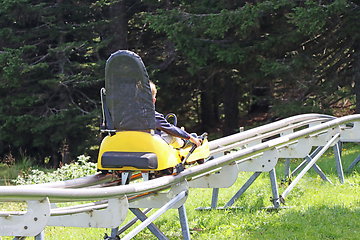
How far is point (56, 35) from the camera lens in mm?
15188

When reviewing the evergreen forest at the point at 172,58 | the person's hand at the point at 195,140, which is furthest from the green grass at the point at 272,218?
the evergreen forest at the point at 172,58

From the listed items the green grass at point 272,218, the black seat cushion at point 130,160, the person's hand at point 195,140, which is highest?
the black seat cushion at point 130,160

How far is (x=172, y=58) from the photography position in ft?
51.0

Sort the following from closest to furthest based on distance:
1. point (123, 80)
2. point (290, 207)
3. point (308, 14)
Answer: point (123, 80)
point (290, 207)
point (308, 14)

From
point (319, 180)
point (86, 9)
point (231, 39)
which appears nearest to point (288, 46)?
point (231, 39)

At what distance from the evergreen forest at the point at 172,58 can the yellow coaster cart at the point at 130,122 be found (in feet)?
23.0

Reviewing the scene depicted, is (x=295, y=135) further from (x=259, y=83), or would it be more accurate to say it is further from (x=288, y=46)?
(x=259, y=83)

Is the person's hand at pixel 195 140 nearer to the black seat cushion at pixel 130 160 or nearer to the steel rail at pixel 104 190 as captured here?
the steel rail at pixel 104 190

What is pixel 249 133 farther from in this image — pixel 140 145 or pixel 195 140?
pixel 140 145

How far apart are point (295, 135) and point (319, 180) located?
1619 millimetres

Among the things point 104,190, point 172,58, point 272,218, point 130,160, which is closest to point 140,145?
point 130,160

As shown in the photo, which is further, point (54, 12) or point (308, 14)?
point (54, 12)

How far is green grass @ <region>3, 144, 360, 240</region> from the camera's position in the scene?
4.48 metres

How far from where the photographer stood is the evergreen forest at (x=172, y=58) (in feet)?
36.7
